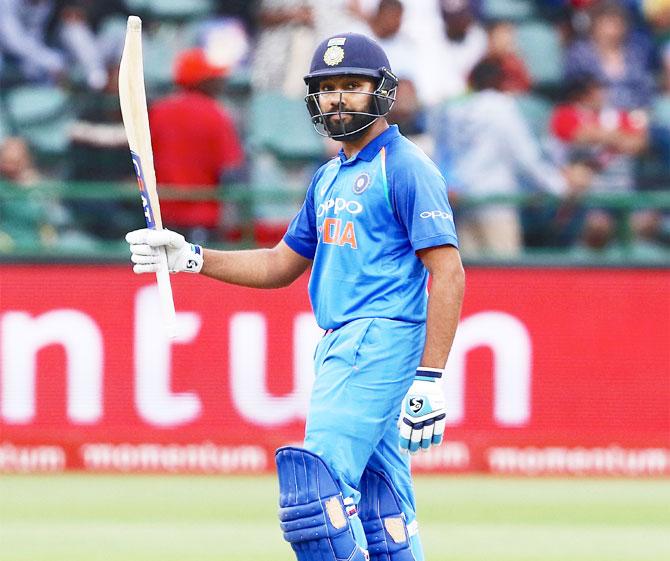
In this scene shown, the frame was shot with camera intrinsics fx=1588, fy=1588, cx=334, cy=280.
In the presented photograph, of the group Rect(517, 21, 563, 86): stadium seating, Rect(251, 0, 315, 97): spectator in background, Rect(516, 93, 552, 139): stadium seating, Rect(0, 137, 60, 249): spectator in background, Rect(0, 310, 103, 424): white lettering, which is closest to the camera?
Rect(0, 310, 103, 424): white lettering

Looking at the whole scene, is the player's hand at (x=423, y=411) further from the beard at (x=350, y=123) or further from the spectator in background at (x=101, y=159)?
the spectator in background at (x=101, y=159)

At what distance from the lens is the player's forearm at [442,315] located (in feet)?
18.4

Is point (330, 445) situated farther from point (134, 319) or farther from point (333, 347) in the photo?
point (134, 319)

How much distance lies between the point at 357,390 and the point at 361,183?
766 millimetres

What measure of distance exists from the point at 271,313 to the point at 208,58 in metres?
2.26

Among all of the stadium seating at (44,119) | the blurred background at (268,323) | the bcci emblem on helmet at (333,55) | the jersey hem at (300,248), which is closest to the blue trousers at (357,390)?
the jersey hem at (300,248)

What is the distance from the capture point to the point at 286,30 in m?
12.7

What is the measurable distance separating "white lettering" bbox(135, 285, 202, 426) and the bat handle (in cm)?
569

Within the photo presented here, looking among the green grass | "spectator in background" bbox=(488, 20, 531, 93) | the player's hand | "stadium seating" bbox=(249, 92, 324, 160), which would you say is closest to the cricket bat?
the player's hand

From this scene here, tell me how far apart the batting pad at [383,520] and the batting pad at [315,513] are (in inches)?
16.7

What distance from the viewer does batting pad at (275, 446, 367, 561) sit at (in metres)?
5.54

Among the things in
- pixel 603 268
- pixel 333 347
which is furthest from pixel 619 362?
pixel 333 347

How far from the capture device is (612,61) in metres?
13.3

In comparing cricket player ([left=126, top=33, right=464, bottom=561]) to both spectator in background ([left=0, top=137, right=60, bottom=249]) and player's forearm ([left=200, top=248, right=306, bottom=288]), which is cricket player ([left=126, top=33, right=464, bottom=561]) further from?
spectator in background ([left=0, top=137, right=60, bottom=249])
